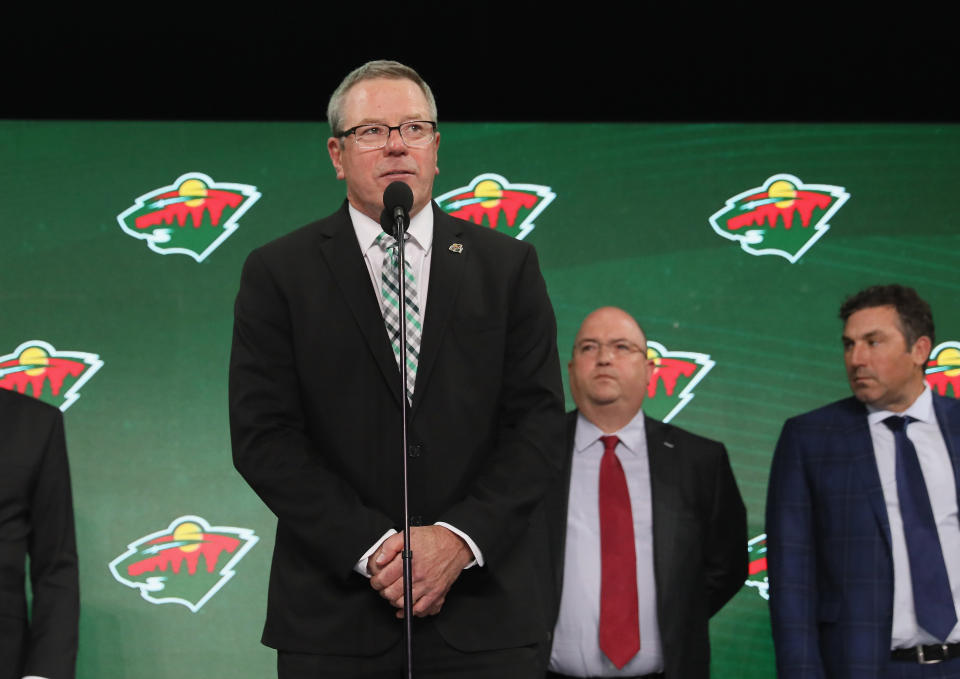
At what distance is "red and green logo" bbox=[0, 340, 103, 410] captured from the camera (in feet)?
A: 12.6

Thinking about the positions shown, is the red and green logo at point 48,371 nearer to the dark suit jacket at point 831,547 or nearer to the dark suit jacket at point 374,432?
the dark suit jacket at point 374,432

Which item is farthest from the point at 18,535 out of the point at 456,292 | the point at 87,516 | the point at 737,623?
the point at 737,623

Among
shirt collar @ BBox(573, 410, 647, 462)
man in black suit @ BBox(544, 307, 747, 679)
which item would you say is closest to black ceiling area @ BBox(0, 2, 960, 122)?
man in black suit @ BBox(544, 307, 747, 679)

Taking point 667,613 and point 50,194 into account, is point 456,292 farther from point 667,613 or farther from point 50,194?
point 50,194

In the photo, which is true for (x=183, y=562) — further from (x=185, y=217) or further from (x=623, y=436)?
(x=623, y=436)

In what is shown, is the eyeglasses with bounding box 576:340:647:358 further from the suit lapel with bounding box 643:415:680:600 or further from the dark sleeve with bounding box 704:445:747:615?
the dark sleeve with bounding box 704:445:747:615

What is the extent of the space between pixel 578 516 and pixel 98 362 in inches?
66.6

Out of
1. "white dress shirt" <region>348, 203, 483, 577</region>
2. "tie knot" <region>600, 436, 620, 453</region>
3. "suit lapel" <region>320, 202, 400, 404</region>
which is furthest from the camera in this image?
"tie knot" <region>600, 436, 620, 453</region>

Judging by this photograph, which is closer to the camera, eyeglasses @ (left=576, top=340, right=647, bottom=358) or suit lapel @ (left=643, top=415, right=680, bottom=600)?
suit lapel @ (left=643, top=415, right=680, bottom=600)

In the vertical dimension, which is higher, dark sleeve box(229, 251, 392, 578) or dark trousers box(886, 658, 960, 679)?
dark sleeve box(229, 251, 392, 578)

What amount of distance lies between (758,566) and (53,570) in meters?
2.25

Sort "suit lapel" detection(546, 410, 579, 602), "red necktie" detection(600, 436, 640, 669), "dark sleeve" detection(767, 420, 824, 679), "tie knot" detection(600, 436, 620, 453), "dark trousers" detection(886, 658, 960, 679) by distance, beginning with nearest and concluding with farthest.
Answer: "dark trousers" detection(886, 658, 960, 679) → "dark sleeve" detection(767, 420, 824, 679) → "red necktie" detection(600, 436, 640, 669) → "suit lapel" detection(546, 410, 579, 602) → "tie knot" detection(600, 436, 620, 453)

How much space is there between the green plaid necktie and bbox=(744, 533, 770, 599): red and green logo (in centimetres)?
224

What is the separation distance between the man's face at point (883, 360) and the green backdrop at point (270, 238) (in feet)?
2.02
